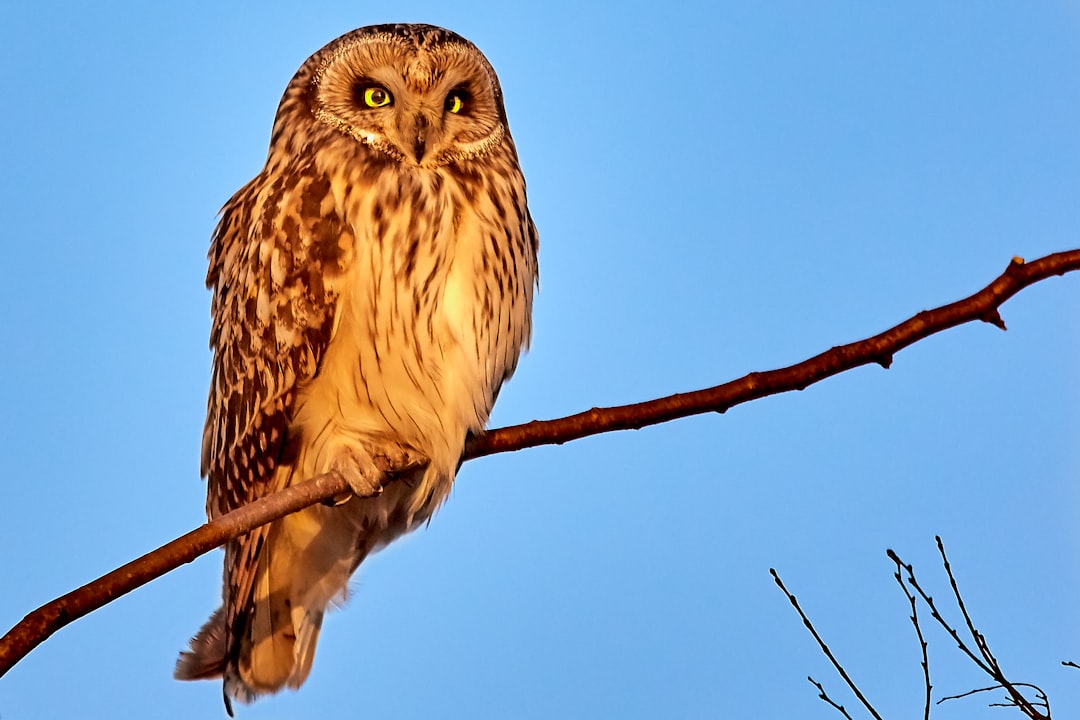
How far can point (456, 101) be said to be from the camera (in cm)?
388

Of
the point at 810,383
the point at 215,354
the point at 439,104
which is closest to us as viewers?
the point at 810,383

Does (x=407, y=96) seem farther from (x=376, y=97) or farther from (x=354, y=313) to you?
(x=354, y=313)

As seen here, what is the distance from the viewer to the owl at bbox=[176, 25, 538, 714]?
3490mm

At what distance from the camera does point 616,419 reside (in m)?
2.77

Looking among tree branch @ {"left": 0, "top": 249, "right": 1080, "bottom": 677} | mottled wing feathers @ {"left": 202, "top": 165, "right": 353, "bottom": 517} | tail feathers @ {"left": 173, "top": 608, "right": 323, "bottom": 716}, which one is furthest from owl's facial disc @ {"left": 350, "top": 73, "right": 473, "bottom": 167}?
tail feathers @ {"left": 173, "top": 608, "right": 323, "bottom": 716}

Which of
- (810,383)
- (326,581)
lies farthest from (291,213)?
(810,383)

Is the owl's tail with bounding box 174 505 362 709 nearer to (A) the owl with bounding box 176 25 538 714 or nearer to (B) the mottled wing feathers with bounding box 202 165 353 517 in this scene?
(A) the owl with bounding box 176 25 538 714

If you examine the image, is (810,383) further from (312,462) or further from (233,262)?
(233,262)

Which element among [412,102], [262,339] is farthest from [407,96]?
[262,339]

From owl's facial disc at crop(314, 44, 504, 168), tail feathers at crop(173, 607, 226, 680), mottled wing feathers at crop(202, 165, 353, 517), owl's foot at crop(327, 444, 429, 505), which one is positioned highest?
owl's facial disc at crop(314, 44, 504, 168)

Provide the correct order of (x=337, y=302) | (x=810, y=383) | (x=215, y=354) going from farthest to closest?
(x=215, y=354), (x=337, y=302), (x=810, y=383)

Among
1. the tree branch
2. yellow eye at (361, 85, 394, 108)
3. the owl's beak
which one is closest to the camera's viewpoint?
the tree branch

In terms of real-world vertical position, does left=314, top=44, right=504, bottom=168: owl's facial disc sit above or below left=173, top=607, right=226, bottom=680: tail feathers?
above

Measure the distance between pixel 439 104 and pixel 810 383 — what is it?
65.0 inches
